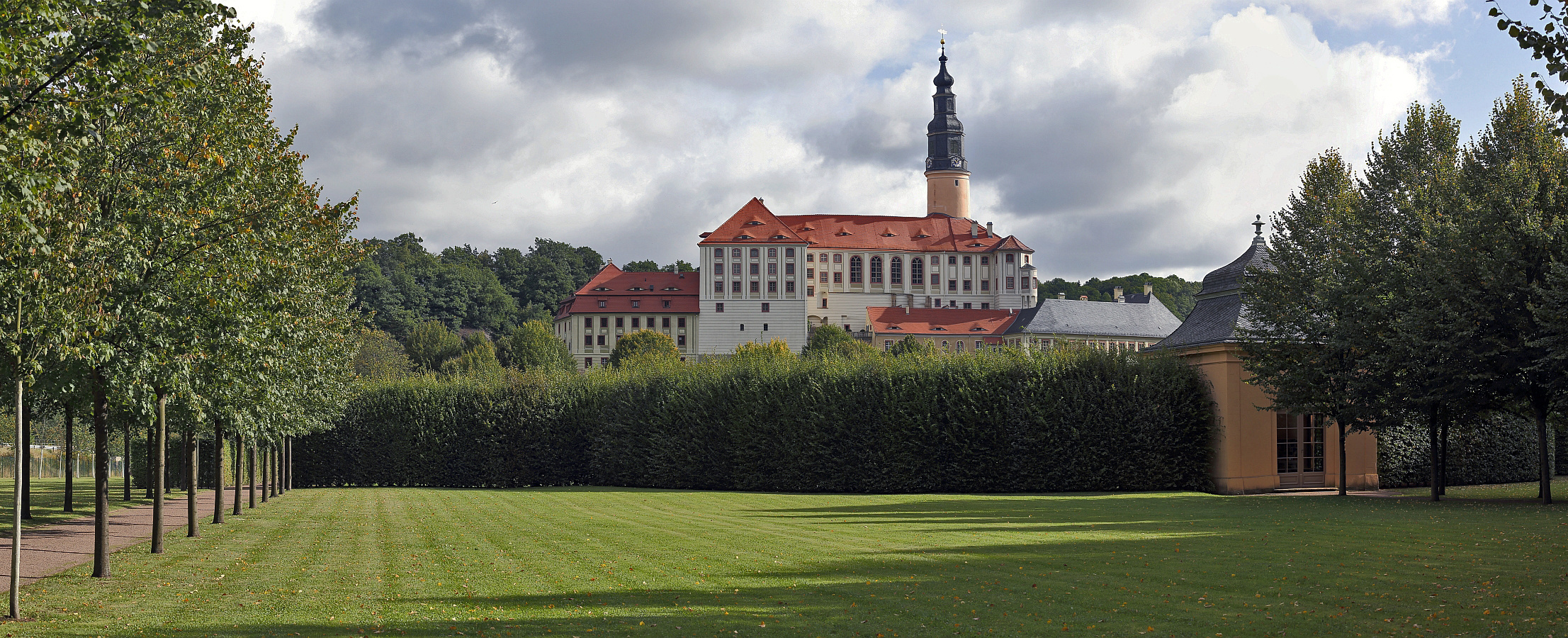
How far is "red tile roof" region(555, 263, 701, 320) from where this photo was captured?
455 feet

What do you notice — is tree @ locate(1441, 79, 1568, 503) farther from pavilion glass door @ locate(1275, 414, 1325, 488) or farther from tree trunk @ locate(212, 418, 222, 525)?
tree trunk @ locate(212, 418, 222, 525)

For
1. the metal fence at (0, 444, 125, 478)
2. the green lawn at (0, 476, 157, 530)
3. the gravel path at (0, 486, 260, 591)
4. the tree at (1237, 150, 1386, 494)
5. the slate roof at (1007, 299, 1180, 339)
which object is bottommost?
the metal fence at (0, 444, 125, 478)

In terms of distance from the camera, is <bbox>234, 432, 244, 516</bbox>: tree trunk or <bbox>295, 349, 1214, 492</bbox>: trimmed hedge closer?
<bbox>234, 432, 244, 516</bbox>: tree trunk

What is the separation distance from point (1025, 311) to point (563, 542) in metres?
117

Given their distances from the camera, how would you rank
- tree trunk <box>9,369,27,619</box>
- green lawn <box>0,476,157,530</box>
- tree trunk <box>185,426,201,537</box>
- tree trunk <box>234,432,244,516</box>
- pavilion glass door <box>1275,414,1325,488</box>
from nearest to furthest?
1. tree trunk <box>9,369,27,619</box>
2. tree trunk <box>185,426,201,537</box>
3. green lawn <box>0,476,157,530</box>
4. tree trunk <box>234,432,244,516</box>
5. pavilion glass door <box>1275,414,1325,488</box>

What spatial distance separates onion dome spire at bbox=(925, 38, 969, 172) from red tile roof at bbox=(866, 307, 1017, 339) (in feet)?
93.9

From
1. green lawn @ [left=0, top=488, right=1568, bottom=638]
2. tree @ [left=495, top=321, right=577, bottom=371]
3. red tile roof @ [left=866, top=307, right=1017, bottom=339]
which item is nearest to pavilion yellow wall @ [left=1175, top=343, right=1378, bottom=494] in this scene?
green lawn @ [left=0, top=488, right=1568, bottom=638]

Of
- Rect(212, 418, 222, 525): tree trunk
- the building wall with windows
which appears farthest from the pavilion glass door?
the building wall with windows

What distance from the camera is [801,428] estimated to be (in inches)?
1540

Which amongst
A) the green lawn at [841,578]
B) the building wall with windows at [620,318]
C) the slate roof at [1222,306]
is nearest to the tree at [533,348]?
the building wall with windows at [620,318]

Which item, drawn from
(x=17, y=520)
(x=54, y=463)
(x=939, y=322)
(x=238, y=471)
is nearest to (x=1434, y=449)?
(x=238, y=471)

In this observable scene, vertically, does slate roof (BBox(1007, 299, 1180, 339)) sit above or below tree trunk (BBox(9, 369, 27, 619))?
above

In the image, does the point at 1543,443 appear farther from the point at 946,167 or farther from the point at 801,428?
the point at 946,167

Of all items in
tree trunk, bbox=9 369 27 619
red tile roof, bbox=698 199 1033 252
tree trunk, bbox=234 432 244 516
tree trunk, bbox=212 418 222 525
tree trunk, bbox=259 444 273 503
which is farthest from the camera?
red tile roof, bbox=698 199 1033 252
